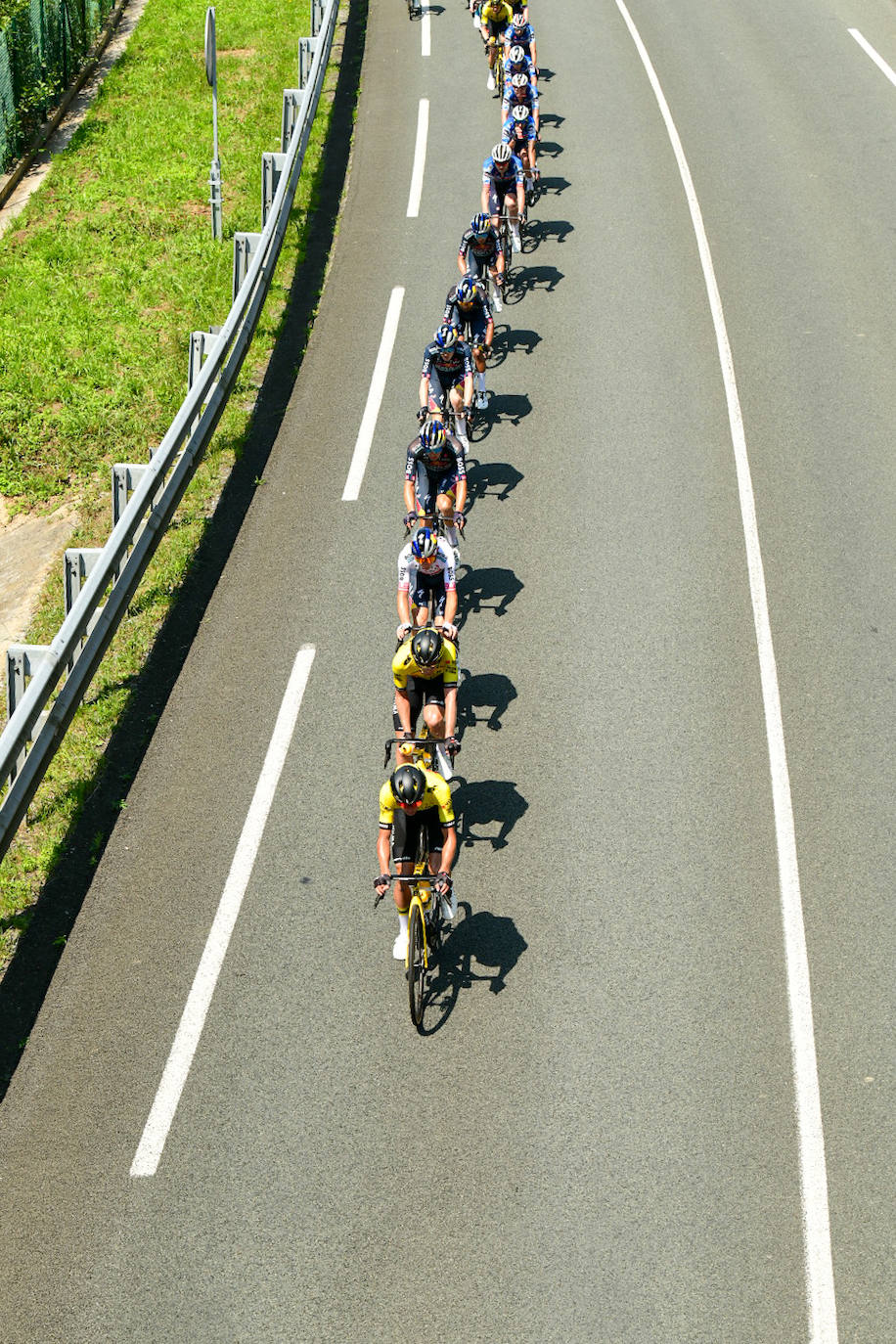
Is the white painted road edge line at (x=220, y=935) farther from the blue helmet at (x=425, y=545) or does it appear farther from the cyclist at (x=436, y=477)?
the cyclist at (x=436, y=477)

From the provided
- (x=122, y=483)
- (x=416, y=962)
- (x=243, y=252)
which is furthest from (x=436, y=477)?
(x=416, y=962)

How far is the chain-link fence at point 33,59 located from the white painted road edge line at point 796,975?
14672 millimetres

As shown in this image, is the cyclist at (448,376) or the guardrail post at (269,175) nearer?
the cyclist at (448,376)

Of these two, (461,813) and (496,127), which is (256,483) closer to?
(461,813)

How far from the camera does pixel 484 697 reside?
11.8 m

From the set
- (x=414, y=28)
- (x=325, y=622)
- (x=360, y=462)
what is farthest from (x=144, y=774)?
(x=414, y=28)

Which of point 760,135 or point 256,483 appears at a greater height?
point 760,135

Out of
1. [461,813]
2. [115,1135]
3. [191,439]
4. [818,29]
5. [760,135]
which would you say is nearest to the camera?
[115,1135]

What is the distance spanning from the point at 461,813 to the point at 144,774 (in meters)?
2.61

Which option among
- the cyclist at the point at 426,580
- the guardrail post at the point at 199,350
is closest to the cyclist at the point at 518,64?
the guardrail post at the point at 199,350

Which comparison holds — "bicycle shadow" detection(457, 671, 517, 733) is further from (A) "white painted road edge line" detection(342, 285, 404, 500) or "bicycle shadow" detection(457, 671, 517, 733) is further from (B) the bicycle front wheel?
(A) "white painted road edge line" detection(342, 285, 404, 500)

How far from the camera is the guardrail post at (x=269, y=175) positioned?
1795 centimetres

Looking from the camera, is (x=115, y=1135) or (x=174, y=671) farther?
(x=174, y=671)

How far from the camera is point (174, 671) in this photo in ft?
39.8
